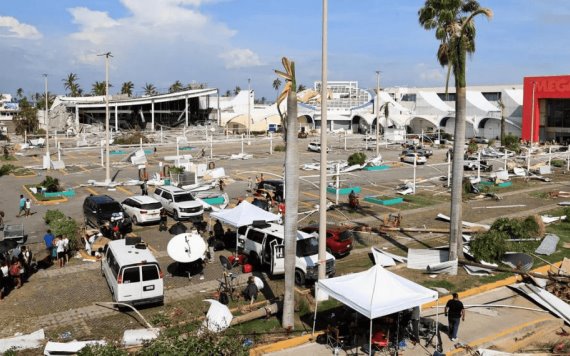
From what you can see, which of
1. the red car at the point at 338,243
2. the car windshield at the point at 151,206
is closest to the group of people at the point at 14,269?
the car windshield at the point at 151,206

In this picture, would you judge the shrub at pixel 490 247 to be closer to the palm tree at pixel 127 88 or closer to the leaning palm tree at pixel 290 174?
the leaning palm tree at pixel 290 174

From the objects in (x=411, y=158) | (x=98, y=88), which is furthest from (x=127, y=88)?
(x=411, y=158)

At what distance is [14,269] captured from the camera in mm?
16703

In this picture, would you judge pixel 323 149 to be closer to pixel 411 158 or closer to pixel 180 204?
pixel 180 204

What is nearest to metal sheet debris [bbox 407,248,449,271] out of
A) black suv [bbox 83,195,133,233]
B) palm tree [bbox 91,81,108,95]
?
black suv [bbox 83,195,133,233]

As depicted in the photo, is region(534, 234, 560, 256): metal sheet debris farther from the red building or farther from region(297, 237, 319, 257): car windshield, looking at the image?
the red building

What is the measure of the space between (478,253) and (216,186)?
21641 millimetres

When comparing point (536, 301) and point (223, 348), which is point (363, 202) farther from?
point (223, 348)

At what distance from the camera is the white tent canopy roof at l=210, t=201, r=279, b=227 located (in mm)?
20500

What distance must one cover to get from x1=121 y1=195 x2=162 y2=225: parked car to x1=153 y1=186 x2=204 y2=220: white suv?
1.11m

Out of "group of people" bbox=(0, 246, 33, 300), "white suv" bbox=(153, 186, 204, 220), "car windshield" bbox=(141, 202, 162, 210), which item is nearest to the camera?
"group of people" bbox=(0, 246, 33, 300)

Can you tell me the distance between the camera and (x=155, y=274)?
15.3 meters

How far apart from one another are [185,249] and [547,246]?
13.8 metres

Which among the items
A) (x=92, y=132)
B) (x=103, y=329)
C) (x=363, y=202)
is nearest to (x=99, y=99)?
(x=92, y=132)
